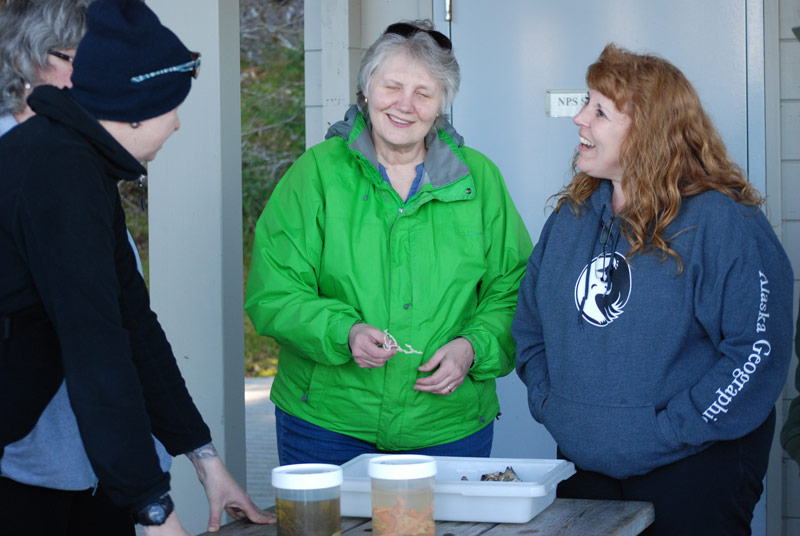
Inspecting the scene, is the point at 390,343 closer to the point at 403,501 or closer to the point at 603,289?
the point at 603,289

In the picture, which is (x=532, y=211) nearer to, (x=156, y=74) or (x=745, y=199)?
(x=745, y=199)

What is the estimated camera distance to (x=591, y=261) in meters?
2.19

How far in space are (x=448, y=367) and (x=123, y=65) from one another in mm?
1079

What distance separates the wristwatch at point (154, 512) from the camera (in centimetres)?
144

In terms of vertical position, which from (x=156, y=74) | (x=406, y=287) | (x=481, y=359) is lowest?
(x=481, y=359)

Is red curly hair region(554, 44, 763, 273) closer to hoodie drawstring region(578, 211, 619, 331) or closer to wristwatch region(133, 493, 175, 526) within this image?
hoodie drawstring region(578, 211, 619, 331)

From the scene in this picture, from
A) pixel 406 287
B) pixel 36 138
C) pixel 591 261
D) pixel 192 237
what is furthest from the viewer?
pixel 192 237

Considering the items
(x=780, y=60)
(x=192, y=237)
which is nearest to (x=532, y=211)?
(x=780, y=60)

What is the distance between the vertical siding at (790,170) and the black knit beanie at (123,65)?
251 cm

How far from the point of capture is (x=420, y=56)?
243cm

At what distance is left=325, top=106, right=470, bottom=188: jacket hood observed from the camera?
8.04 ft

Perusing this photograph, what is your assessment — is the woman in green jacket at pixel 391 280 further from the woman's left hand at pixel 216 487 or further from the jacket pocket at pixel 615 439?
the woman's left hand at pixel 216 487

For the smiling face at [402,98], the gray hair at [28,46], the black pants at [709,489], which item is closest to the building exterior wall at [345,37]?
the smiling face at [402,98]

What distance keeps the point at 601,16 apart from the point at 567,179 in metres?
0.60
